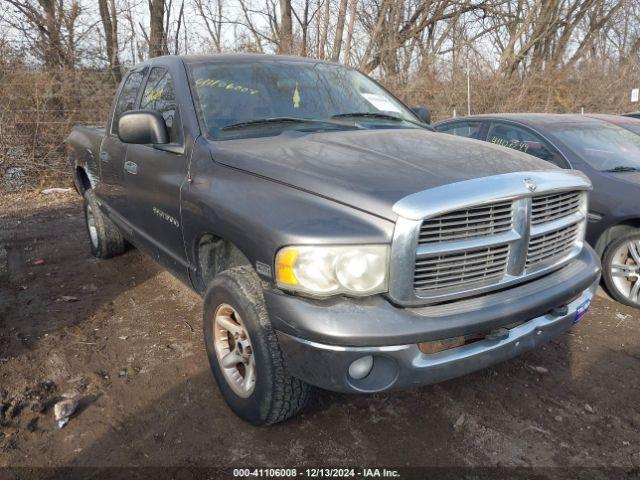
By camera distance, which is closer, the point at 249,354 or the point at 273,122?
the point at 249,354

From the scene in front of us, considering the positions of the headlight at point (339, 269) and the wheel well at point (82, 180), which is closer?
the headlight at point (339, 269)

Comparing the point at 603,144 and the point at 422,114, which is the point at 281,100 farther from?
the point at 603,144

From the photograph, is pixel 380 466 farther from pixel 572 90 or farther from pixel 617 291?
pixel 572 90

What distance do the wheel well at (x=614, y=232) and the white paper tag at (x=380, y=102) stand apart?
216 cm

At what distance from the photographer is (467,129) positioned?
5.75 metres

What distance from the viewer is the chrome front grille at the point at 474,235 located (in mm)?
1954

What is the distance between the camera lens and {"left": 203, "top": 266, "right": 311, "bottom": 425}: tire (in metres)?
2.22

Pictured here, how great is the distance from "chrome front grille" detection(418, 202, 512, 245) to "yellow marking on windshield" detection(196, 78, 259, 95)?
1.70 m

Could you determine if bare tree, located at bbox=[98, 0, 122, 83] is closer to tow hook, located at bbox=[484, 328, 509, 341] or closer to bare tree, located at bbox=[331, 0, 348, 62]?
bare tree, located at bbox=[331, 0, 348, 62]

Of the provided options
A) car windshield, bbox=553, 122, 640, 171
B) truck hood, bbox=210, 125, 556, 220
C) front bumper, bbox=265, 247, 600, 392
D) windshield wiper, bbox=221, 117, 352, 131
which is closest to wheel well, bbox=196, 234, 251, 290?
truck hood, bbox=210, 125, 556, 220

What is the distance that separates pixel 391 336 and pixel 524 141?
384cm

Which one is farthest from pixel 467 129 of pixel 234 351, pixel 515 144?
pixel 234 351

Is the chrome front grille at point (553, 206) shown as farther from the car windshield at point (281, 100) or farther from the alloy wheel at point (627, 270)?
the alloy wheel at point (627, 270)

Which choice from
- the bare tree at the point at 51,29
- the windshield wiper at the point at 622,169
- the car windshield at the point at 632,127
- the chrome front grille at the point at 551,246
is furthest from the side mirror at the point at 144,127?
the bare tree at the point at 51,29
